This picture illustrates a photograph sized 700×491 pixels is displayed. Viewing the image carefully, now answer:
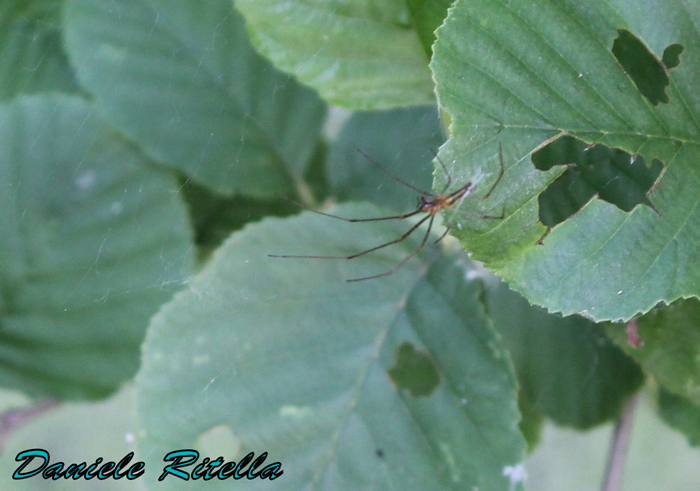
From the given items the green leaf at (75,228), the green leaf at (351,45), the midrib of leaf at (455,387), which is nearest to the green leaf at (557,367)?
the midrib of leaf at (455,387)

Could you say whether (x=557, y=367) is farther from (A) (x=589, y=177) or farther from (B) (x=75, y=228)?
(B) (x=75, y=228)

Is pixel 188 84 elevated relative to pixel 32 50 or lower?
elevated

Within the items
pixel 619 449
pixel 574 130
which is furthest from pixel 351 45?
pixel 619 449

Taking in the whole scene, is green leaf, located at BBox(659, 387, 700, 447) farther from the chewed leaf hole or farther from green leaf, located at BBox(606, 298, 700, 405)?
the chewed leaf hole

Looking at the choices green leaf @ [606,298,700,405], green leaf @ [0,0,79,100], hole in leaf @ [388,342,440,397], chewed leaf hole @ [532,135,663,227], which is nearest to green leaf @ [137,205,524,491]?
hole in leaf @ [388,342,440,397]

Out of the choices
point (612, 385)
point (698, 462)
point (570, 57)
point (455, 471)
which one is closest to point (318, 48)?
point (570, 57)

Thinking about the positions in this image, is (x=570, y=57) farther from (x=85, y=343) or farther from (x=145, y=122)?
(x=85, y=343)

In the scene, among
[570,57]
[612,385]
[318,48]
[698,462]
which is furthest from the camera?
[698,462]

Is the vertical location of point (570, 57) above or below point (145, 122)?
above
